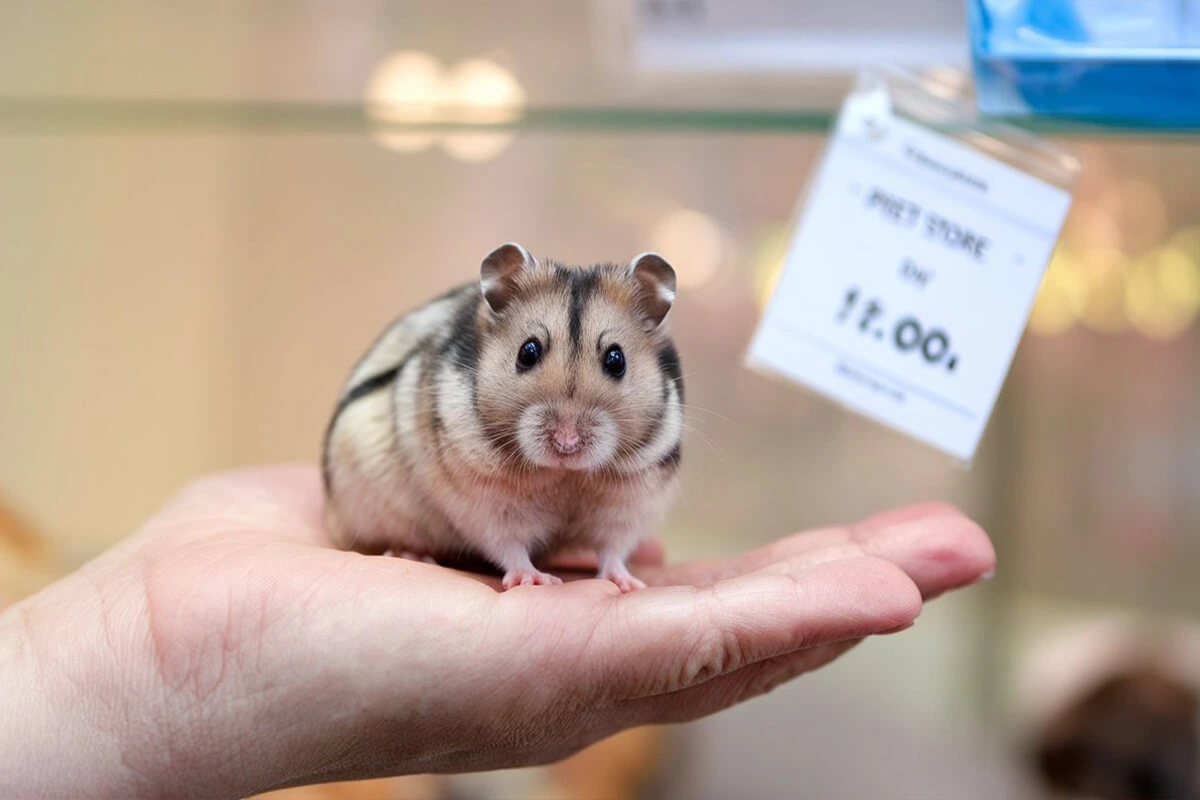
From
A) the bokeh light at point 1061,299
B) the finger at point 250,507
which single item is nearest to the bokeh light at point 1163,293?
the bokeh light at point 1061,299

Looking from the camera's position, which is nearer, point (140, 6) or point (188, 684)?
point (188, 684)

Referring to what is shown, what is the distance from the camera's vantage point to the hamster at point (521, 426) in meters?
1.30

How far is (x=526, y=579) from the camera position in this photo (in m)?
1.38

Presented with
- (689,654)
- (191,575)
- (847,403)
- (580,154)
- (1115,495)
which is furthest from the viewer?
(1115,495)

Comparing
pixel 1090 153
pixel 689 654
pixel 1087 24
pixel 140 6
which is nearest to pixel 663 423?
pixel 689 654

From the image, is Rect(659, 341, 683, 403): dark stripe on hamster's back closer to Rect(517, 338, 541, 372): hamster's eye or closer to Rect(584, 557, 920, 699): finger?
Rect(517, 338, 541, 372): hamster's eye

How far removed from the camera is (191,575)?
132 centimetres

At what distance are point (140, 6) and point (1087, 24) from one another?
207cm

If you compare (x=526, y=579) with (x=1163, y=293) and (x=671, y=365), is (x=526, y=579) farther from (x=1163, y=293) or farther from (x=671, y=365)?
(x=1163, y=293)

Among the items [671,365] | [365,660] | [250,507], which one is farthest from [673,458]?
[250,507]

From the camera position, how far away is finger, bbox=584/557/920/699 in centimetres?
115

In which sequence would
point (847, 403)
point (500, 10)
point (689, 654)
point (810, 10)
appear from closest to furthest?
point (689, 654) < point (847, 403) < point (810, 10) < point (500, 10)

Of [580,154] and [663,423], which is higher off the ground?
[580,154]

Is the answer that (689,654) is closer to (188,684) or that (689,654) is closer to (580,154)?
(188,684)
